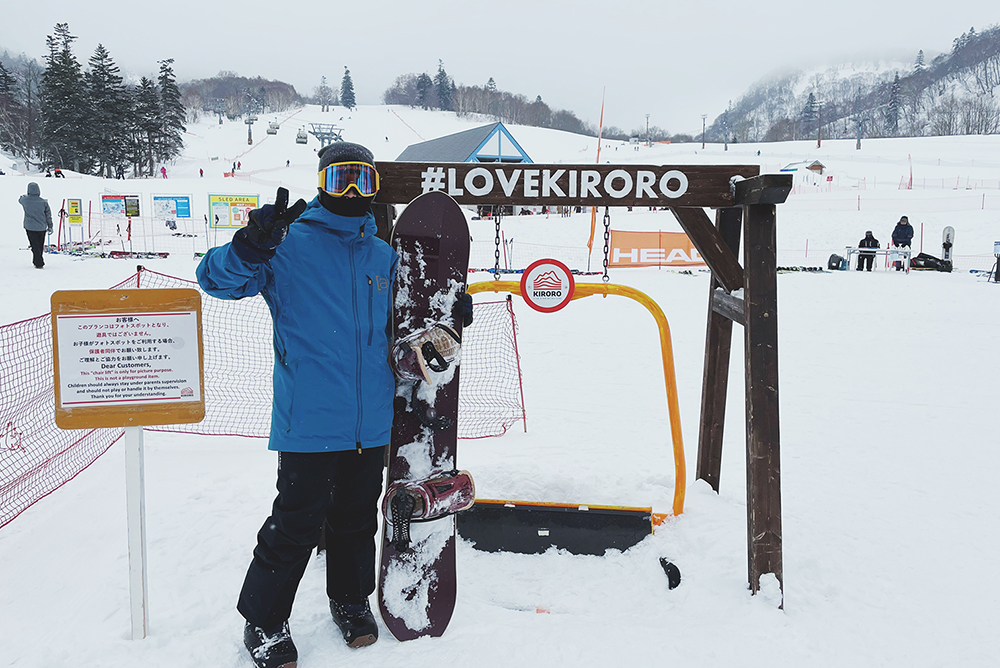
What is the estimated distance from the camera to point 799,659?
7.81 ft

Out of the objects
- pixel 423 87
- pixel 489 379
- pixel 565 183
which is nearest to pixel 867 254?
pixel 489 379

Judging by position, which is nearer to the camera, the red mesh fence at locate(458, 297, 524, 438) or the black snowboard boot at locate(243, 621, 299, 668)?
the black snowboard boot at locate(243, 621, 299, 668)

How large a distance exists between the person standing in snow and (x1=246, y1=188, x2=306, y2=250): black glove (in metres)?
0.05

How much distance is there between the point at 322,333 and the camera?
7.25 feet

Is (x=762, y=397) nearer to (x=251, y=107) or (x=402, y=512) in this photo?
(x=402, y=512)

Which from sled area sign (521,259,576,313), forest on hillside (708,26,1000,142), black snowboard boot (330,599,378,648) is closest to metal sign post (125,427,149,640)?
black snowboard boot (330,599,378,648)

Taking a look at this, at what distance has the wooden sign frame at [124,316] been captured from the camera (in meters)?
2.23

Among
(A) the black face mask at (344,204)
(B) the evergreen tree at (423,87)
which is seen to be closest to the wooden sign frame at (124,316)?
(A) the black face mask at (344,204)

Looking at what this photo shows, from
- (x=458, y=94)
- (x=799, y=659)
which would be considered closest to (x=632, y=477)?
(x=799, y=659)

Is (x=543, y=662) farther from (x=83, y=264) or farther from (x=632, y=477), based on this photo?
(x=83, y=264)

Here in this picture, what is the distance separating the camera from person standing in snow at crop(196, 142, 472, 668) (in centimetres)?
219

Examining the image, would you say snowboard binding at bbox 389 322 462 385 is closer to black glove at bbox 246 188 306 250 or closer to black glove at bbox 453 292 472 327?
black glove at bbox 453 292 472 327

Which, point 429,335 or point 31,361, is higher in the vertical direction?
point 429,335

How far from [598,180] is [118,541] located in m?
3.08
